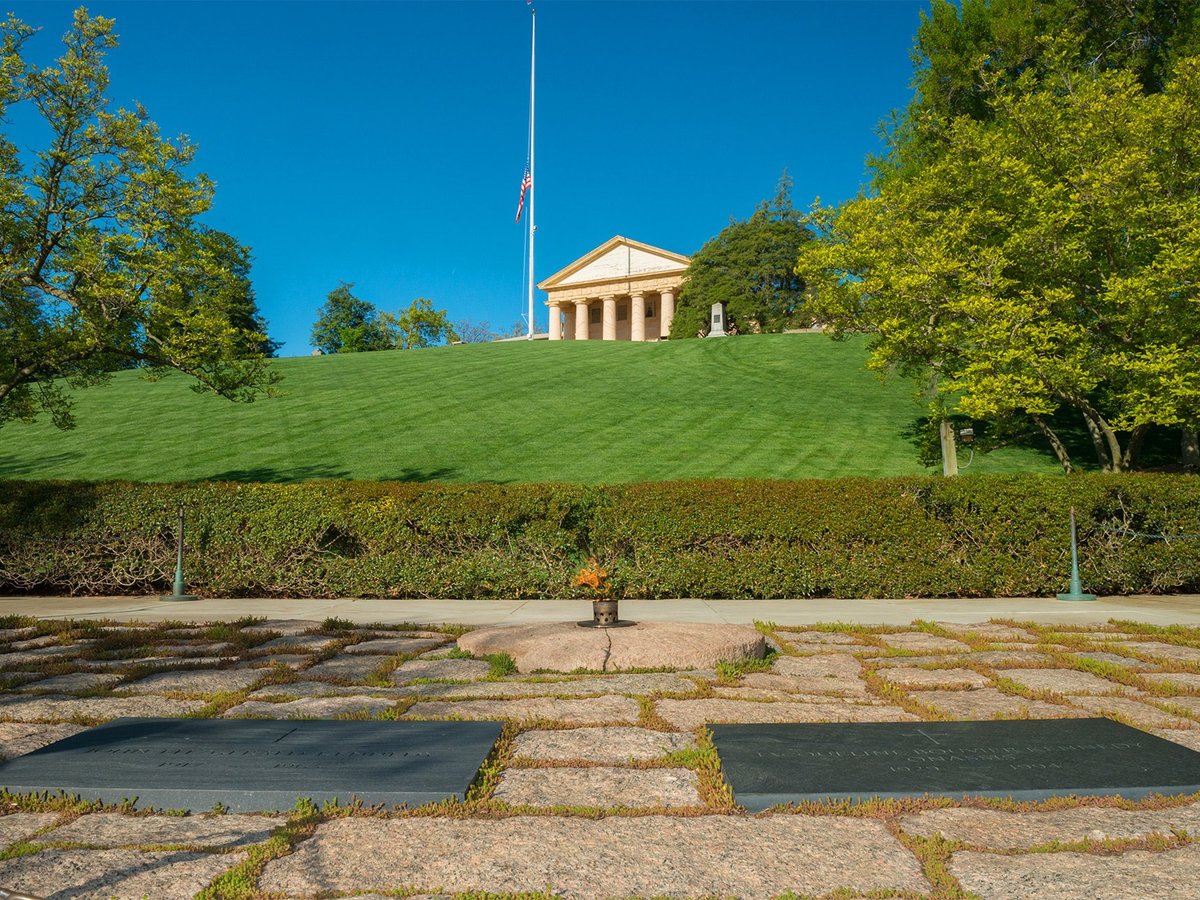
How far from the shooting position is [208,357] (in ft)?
53.3

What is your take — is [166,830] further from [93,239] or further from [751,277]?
[751,277]

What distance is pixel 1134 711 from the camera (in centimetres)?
494

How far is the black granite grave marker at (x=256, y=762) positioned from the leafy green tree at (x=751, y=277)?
53954 mm

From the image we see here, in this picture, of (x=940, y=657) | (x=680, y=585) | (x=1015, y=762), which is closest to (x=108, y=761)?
(x=1015, y=762)

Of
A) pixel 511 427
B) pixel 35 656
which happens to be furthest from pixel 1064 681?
pixel 511 427

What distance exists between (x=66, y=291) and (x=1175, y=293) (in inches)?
838

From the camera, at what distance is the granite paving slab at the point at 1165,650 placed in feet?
21.5

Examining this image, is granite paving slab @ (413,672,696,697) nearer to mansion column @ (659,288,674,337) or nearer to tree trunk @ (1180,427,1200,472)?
tree trunk @ (1180,427,1200,472)

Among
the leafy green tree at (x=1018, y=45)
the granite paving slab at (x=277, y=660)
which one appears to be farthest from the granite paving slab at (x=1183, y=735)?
the leafy green tree at (x=1018, y=45)

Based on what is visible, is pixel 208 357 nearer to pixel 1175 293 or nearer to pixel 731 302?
pixel 1175 293

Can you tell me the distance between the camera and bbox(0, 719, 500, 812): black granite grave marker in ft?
11.5

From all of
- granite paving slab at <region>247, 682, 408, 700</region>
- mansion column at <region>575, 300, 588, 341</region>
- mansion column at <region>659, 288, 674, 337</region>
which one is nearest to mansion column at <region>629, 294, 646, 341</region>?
mansion column at <region>659, 288, 674, 337</region>

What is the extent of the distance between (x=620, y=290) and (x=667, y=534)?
2789 inches

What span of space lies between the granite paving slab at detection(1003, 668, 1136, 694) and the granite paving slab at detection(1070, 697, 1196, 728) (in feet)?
0.67
